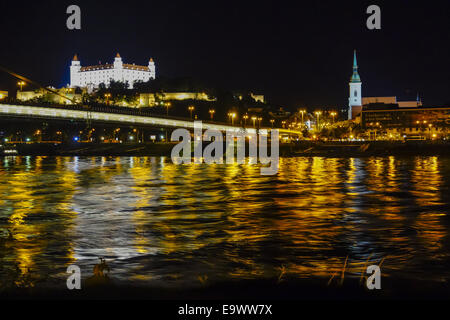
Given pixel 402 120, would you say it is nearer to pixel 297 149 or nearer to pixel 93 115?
pixel 297 149

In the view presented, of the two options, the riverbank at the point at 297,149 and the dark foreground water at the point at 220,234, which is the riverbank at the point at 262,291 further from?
the riverbank at the point at 297,149

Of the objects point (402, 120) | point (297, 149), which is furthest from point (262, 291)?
point (402, 120)

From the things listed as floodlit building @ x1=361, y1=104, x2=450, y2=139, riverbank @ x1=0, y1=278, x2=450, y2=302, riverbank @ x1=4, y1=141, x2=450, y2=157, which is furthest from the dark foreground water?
floodlit building @ x1=361, y1=104, x2=450, y2=139

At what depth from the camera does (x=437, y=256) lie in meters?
10.2

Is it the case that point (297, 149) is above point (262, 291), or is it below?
below

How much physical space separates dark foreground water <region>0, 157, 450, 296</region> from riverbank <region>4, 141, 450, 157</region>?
171ft

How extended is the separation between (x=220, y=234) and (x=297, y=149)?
70025 millimetres

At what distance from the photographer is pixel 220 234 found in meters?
13.0

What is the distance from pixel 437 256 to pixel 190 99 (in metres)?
189

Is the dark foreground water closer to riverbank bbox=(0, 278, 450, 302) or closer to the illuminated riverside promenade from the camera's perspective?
riverbank bbox=(0, 278, 450, 302)

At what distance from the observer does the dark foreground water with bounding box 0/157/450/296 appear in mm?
9211

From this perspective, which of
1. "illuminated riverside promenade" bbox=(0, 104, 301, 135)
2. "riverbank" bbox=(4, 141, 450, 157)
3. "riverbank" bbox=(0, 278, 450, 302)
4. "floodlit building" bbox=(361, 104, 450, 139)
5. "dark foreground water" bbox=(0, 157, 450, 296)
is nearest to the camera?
"riverbank" bbox=(0, 278, 450, 302)
